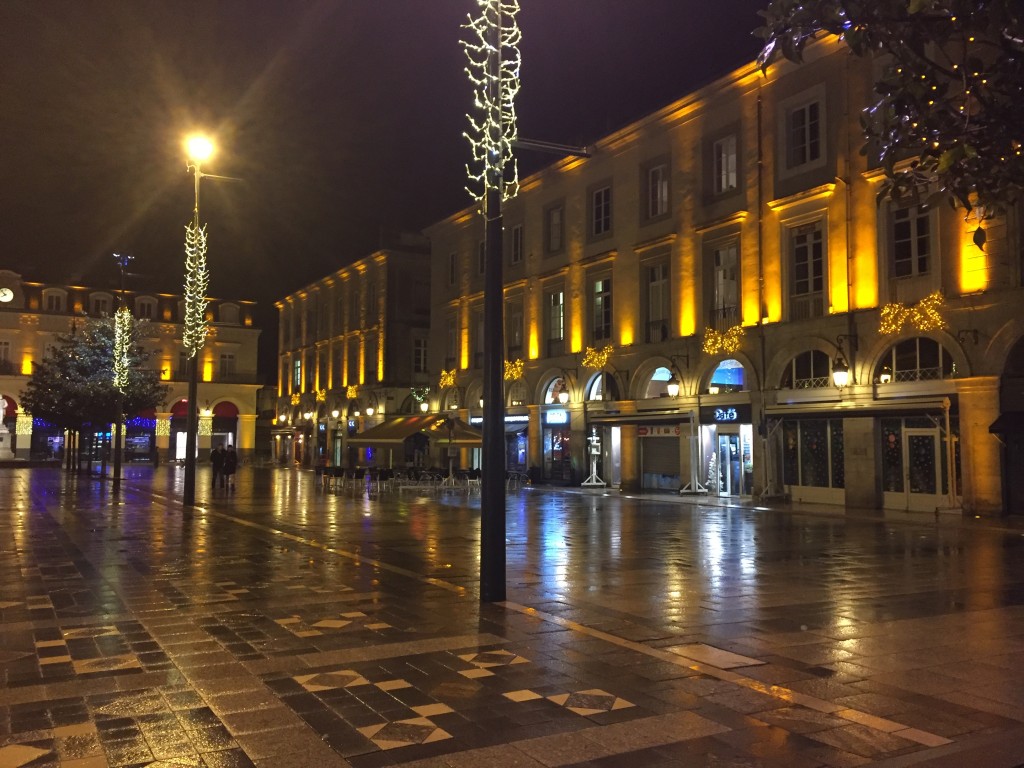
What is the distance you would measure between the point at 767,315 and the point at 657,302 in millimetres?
5406

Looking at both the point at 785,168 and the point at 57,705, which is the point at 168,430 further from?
the point at 57,705

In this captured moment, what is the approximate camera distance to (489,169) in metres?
9.95

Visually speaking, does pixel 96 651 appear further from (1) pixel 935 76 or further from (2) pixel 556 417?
(2) pixel 556 417

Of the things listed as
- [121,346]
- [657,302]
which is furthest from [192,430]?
[121,346]

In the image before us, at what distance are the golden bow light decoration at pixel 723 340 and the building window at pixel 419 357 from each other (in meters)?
26.0

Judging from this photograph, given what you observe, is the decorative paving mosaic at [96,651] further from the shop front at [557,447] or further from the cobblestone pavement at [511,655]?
the shop front at [557,447]

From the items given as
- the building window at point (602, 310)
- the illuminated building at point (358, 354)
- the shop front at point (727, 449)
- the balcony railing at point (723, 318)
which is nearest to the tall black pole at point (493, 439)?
the shop front at point (727, 449)

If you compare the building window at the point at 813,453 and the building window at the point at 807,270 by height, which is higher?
the building window at the point at 807,270

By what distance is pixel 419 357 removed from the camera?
170 feet

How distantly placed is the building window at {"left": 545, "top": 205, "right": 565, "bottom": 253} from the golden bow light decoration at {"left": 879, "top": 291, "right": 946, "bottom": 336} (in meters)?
15.6

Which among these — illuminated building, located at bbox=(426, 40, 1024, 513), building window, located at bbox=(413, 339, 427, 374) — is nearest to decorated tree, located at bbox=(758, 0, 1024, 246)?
illuminated building, located at bbox=(426, 40, 1024, 513)

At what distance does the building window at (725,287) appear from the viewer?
2778cm

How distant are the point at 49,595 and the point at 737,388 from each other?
21935mm

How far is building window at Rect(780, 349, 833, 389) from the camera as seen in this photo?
24.8 m
